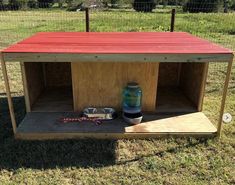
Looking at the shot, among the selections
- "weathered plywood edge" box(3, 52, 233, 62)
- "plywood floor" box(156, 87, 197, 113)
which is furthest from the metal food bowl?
"weathered plywood edge" box(3, 52, 233, 62)

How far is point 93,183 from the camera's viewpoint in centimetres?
276

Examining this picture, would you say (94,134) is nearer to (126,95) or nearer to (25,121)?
(126,95)

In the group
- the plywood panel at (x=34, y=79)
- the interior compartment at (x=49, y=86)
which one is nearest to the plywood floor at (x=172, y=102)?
the interior compartment at (x=49, y=86)

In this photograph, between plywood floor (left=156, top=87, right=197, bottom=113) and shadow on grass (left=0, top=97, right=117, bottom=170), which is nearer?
shadow on grass (left=0, top=97, right=117, bottom=170)

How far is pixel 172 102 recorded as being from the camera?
A: 4438 millimetres

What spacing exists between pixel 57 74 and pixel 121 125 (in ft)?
6.66

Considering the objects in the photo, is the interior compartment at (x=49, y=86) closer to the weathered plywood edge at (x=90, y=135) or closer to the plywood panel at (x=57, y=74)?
the plywood panel at (x=57, y=74)

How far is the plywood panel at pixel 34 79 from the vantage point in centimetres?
403

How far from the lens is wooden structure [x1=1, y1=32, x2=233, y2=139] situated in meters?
3.04

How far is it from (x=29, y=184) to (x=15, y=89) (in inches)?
115

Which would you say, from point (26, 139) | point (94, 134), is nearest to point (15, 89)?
point (26, 139)

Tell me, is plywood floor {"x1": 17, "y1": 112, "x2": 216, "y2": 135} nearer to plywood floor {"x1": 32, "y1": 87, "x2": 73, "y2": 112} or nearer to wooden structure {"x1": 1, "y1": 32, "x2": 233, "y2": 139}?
wooden structure {"x1": 1, "y1": 32, "x2": 233, "y2": 139}

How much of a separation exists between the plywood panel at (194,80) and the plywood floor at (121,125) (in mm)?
386

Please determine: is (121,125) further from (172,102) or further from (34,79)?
(34,79)
